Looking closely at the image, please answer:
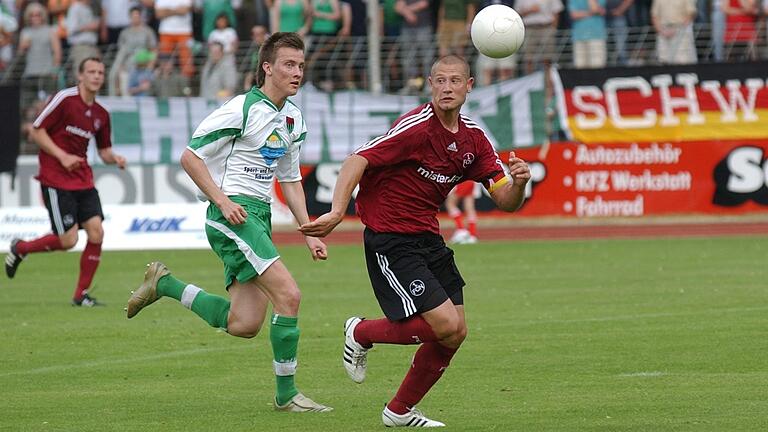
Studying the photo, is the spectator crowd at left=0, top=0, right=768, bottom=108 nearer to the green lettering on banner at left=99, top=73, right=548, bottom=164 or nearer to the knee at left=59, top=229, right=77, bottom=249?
the green lettering on banner at left=99, top=73, right=548, bottom=164

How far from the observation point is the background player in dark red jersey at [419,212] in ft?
24.8

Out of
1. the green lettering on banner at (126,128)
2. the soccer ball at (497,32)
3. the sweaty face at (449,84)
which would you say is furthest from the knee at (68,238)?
the green lettering on banner at (126,128)

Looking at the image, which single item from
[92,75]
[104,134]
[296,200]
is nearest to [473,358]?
[296,200]

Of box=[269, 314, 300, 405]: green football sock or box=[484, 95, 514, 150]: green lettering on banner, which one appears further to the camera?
box=[484, 95, 514, 150]: green lettering on banner

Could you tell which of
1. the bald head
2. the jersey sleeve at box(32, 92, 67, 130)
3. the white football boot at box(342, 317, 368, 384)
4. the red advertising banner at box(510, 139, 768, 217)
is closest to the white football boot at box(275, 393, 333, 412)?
the white football boot at box(342, 317, 368, 384)

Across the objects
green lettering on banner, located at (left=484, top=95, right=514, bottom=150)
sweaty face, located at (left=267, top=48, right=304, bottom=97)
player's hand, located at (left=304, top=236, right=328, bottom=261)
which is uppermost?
sweaty face, located at (left=267, top=48, right=304, bottom=97)

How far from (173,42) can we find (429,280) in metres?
17.8

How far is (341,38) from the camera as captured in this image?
2417cm

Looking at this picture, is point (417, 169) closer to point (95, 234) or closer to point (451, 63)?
point (451, 63)

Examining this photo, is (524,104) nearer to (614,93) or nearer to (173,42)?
(614,93)

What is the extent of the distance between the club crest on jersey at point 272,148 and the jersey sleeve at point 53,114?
20.1ft

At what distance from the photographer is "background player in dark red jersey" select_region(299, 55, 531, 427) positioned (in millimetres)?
7562

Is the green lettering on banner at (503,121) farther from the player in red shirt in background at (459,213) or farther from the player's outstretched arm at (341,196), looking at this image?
the player's outstretched arm at (341,196)

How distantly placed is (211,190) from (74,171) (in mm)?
6393
